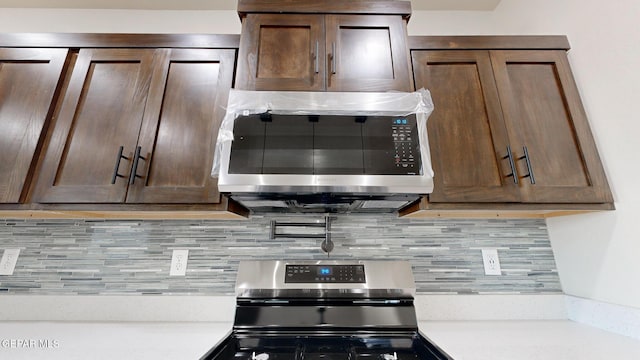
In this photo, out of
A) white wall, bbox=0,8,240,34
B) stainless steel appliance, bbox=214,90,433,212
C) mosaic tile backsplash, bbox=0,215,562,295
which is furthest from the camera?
white wall, bbox=0,8,240,34

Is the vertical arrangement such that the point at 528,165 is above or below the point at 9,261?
above

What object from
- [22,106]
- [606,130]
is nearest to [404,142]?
[606,130]

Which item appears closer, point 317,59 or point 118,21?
point 317,59

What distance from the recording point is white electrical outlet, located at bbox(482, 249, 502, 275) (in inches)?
49.6

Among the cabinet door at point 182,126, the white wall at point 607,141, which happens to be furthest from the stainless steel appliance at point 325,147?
the white wall at point 607,141

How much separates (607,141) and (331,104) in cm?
114

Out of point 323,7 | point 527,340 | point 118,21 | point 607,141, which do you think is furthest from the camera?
point 118,21

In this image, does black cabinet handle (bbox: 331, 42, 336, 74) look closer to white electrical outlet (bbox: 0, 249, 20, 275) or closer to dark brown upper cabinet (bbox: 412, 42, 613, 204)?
dark brown upper cabinet (bbox: 412, 42, 613, 204)

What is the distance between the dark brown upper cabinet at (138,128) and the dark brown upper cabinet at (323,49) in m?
0.15

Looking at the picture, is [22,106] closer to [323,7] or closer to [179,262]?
[179,262]

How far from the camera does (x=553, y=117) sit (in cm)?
111

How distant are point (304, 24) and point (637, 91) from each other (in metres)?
1.34

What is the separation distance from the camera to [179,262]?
1252mm

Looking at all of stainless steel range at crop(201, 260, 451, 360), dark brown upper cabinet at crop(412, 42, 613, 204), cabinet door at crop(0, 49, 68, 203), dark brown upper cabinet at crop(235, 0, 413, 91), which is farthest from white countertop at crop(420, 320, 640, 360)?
cabinet door at crop(0, 49, 68, 203)
